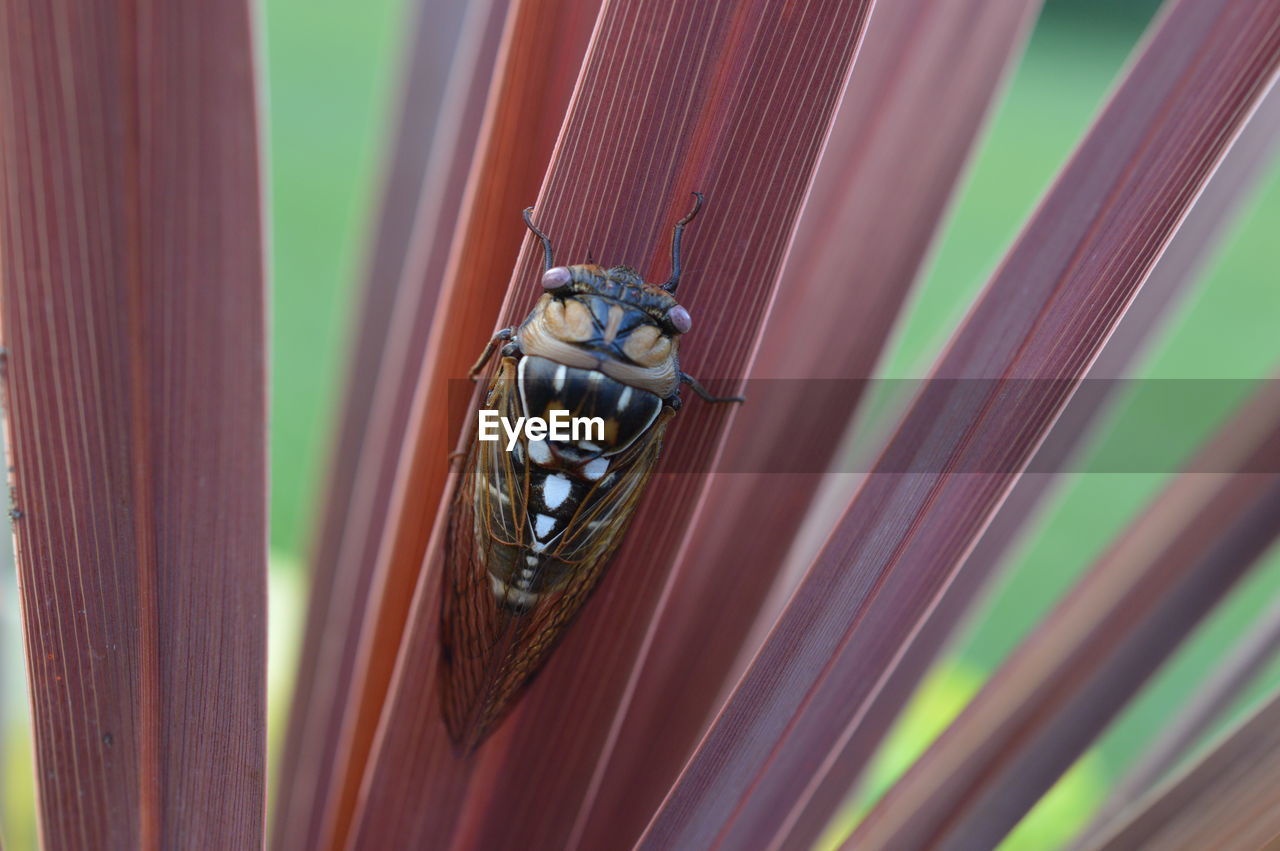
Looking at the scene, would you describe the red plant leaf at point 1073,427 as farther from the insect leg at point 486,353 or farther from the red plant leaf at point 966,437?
the insect leg at point 486,353

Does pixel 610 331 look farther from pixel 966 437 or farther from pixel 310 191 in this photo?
pixel 310 191

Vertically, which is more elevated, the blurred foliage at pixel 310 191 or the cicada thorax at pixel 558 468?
the cicada thorax at pixel 558 468

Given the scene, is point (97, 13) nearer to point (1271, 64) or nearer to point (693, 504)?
point (693, 504)

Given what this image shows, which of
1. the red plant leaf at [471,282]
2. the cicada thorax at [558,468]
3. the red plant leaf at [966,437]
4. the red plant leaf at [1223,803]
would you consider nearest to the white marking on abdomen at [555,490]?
the cicada thorax at [558,468]

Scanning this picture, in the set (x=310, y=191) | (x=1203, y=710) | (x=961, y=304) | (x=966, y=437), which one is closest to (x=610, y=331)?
(x=966, y=437)

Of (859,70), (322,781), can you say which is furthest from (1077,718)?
(322,781)

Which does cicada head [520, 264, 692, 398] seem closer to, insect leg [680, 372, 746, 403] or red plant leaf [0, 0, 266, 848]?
insect leg [680, 372, 746, 403]
